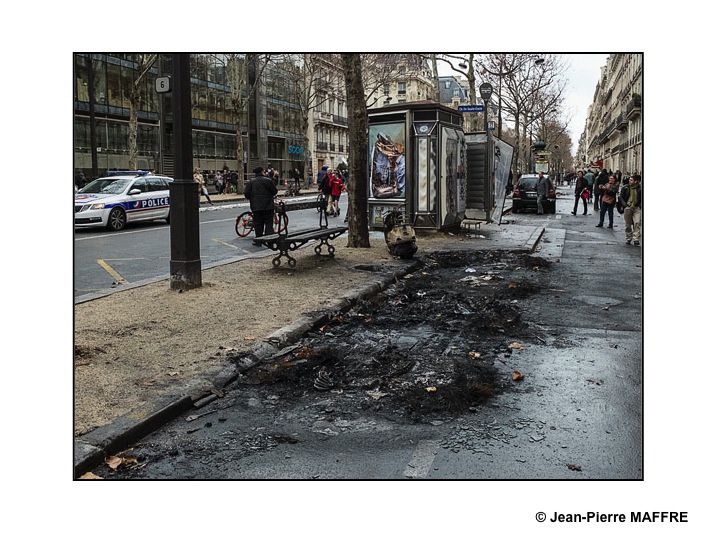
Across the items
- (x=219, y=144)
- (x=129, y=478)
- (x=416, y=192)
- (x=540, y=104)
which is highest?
(x=540, y=104)

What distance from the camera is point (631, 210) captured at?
53.3 ft

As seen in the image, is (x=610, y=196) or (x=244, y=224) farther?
(x=610, y=196)

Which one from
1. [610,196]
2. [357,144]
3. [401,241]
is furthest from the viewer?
[610,196]

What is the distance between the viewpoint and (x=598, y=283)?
10398 millimetres

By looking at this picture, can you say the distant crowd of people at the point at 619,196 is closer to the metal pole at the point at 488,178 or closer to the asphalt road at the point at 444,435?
the metal pole at the point at 488,178

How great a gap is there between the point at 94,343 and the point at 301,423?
2.73m

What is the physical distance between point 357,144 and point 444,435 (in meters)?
9.90

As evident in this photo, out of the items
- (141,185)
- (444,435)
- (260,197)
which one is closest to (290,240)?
(260,197)

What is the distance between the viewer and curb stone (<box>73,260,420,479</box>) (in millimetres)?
3939

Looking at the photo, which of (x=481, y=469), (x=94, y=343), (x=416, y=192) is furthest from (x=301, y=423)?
(x=416, y=192)

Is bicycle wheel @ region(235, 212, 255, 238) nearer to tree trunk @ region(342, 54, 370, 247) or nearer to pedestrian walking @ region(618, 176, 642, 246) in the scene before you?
tree trunk @ region(342, 54, 370, 247)

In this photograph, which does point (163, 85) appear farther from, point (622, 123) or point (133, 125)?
point (622, 123)

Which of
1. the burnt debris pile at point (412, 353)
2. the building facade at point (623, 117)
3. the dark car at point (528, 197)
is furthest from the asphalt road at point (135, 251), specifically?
the dark car at point (528, 197)

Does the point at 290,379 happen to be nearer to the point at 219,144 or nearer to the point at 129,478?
the point at 129,478
